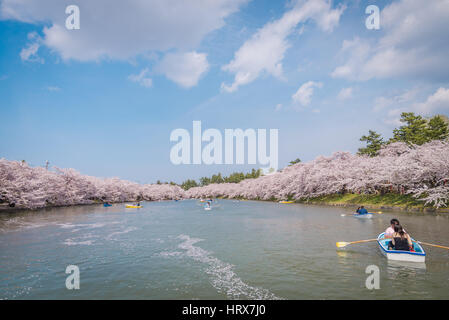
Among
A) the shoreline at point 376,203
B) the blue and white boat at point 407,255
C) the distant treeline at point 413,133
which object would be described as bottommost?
the shoreline at point 376,203

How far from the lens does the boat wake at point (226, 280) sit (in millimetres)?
8203

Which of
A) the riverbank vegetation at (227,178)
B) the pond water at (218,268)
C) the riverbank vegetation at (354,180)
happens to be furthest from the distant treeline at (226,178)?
the pond water at (218,268)

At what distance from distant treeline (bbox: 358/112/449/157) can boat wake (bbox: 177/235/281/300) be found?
37127 millimetres

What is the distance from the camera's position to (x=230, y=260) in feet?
40.2

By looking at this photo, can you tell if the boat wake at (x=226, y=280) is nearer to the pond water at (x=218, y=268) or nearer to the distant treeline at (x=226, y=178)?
the pond water at (x=218, y=268)

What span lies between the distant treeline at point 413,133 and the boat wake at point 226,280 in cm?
3713

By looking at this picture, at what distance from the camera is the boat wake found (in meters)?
8.20

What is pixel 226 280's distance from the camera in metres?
9.57

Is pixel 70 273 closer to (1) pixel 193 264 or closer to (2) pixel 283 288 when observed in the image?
(1) pixel 193 264

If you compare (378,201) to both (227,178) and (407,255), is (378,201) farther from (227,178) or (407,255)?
(227,178)

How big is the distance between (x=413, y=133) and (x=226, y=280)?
172 feet
